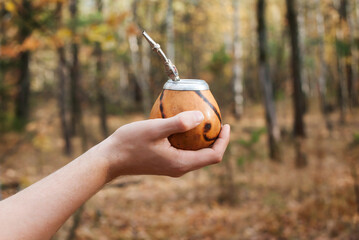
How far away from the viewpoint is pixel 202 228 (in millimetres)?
5449

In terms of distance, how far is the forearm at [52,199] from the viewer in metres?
1.13

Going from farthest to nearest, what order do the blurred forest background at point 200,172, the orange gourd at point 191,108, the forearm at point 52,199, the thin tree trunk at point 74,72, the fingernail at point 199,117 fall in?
the thin tree trunk at point 74,72 < the blurred forest background at point 200,172 < the orange gourd at point 191,108 < the fingernail at point 199,117 < the forearm at point 52,199

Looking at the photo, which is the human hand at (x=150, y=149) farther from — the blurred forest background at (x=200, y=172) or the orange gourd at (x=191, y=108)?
the blurred forest background at (x=200, y=172)

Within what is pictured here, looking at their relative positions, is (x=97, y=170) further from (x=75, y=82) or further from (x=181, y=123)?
(x=75, y=82)

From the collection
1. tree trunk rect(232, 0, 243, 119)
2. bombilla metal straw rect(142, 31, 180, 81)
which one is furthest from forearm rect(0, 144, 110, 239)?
tree trunk rect(232, 0, 243, 119)

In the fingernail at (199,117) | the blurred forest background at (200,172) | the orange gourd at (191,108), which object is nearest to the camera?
the fingernail at (199,117)

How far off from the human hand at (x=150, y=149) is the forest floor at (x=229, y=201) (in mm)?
2727

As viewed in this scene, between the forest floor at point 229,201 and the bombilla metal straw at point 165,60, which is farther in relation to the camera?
the forest floor at point 229,201

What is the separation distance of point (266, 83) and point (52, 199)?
8057mm

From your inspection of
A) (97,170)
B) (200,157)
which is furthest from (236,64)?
(97,170)

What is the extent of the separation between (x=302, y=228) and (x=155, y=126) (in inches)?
179

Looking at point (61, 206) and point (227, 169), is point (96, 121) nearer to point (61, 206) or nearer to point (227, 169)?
point (227, 169)

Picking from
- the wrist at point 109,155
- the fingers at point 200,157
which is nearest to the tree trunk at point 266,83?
the fingers at point 200,157

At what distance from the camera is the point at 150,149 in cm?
140
